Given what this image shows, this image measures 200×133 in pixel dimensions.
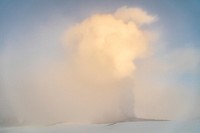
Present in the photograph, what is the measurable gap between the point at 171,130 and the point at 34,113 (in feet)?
2.34

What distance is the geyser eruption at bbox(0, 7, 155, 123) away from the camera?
1444 millimetres

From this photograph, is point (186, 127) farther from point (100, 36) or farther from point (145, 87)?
point (100, 36)

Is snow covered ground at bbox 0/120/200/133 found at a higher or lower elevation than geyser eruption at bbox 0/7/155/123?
lower

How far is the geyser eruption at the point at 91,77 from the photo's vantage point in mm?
1444

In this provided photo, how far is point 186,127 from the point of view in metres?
1.44

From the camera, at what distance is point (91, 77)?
57.8 inches

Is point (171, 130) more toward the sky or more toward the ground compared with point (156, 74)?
more toward the ground

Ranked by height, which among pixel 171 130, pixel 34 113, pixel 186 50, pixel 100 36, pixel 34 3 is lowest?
pixel 171 130

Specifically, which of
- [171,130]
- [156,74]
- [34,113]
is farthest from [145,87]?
[34,113]

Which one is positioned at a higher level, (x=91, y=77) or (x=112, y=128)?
(x=91, y=77)

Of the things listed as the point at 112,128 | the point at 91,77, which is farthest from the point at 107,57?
the point at 112,128

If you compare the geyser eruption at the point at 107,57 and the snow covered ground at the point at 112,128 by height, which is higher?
the geyser eruption at the point at 107,57

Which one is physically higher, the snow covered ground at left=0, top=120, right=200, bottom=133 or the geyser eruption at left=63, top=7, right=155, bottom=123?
the geyser eruption at left=63, top=7, right=155, bottom=123

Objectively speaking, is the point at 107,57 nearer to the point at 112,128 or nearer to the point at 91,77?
the point at 91,77
